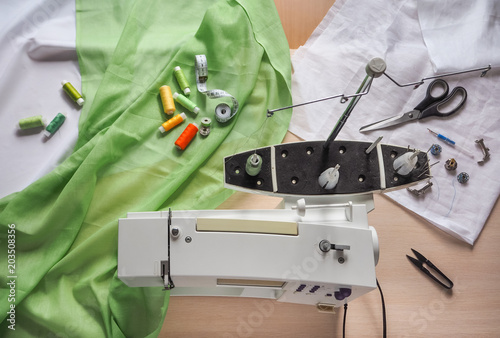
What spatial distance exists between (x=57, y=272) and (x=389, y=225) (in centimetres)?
93

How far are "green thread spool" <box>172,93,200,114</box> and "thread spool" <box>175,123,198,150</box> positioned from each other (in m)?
0.05

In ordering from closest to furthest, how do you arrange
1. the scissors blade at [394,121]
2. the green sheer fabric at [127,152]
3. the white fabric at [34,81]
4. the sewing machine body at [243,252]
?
the sewing machine body at [243,252]
the green sheer fabric at [127,152]
the white fabric at [34,81]
the scissors blade at [394,121]

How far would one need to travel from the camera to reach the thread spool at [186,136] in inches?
46.7

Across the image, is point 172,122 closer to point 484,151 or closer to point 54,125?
point 54,125

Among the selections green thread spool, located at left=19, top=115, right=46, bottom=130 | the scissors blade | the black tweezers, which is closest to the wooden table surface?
the black tweezers

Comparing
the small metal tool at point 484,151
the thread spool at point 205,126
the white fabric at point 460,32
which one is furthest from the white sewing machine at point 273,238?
the white fabric at point 460,32

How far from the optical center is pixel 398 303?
1.12 m

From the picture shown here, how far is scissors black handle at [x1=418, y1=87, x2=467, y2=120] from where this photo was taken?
1262 millimetres

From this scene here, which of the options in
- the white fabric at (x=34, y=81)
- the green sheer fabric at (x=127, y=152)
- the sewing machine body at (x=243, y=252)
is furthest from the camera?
the white fabric at (x=34, y=81)

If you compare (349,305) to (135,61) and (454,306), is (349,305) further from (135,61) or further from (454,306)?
(135,61)

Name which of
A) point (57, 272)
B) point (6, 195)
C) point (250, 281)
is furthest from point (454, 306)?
point (6, 195)

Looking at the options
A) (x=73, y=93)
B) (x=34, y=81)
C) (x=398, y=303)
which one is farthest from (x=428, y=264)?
(x=34, y=81)

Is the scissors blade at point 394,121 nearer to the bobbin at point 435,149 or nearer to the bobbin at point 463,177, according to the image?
the bobbin at point 435,149

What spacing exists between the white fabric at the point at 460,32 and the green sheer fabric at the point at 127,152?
502 mm
